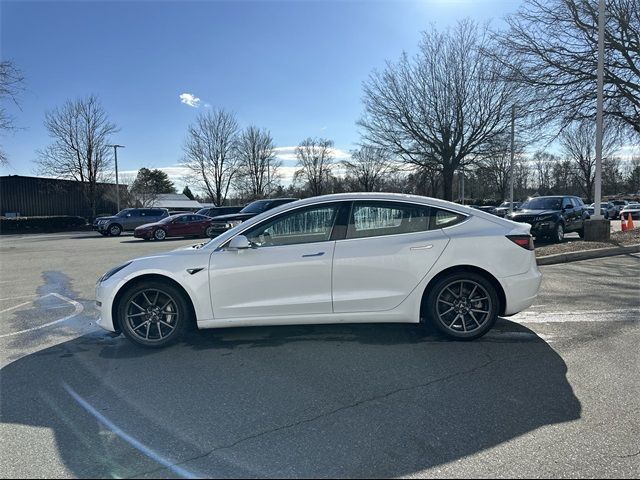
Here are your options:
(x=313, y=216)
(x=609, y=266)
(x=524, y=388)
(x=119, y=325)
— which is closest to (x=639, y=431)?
(x=524, y=388)

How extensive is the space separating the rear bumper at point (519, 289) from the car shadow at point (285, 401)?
16.4 inches

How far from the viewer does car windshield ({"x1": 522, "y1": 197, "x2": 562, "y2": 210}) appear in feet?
48.1

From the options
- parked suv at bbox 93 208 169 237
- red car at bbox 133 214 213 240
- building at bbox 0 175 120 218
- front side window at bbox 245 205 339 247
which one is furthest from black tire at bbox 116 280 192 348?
building at bbox 0 175 120 218

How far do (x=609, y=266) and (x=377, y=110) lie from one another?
1991 cm

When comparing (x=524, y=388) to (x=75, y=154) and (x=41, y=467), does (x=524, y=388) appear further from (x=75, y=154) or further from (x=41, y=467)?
(x=75, y=154)

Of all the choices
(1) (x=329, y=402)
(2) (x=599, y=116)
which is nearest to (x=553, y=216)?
(2) (x=599, y=116)

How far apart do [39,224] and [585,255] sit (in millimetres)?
39709

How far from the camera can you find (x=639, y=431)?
9.58 feet

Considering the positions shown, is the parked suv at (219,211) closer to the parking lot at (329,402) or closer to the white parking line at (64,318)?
the white parking line at (64,318)

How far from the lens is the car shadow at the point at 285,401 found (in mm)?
2709

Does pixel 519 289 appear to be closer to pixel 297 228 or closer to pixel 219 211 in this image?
pixel 297 228

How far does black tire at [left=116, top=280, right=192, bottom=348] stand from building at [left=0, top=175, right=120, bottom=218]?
158 ft

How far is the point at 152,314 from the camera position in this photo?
466 centimetres

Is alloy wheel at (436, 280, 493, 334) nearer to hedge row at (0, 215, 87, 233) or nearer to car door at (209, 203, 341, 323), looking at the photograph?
car door at (209, 203, 341, 323)
